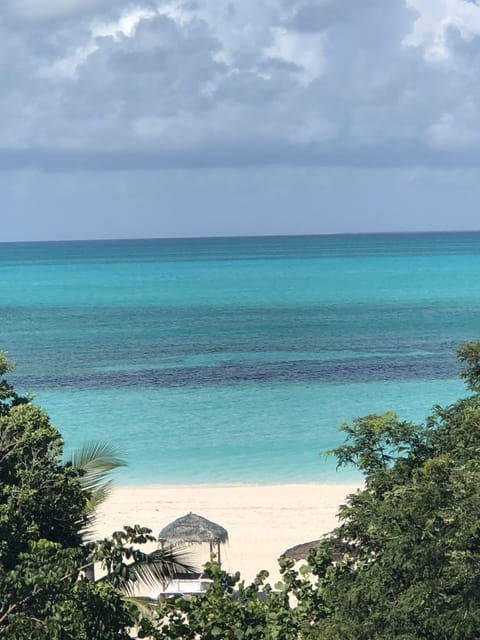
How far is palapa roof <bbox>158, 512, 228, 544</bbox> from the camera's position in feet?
53.2

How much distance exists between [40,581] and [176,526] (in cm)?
1041

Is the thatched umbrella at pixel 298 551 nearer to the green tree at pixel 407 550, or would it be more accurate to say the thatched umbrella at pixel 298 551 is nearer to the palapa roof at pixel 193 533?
the palapa roof at pixel 193 533

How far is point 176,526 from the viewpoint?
16.5 meters

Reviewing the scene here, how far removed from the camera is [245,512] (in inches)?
777

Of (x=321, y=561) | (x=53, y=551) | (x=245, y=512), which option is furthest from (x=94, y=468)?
(x=245, y=512)

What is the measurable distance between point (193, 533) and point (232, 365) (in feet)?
75.9

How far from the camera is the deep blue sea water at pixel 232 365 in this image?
1031 inches

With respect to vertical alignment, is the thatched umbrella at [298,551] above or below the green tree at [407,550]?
below

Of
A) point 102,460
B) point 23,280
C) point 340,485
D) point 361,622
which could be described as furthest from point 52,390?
point 23,280

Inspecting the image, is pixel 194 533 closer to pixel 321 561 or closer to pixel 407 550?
pixel 321 561

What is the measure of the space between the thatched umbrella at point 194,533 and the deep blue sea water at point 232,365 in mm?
6423

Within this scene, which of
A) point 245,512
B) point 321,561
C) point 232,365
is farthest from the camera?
point 232,365

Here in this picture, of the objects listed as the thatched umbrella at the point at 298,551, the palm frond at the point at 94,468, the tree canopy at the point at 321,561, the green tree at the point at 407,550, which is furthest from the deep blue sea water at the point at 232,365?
the green tree at the point at 407,550

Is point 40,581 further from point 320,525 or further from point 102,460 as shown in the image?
point 320,525
